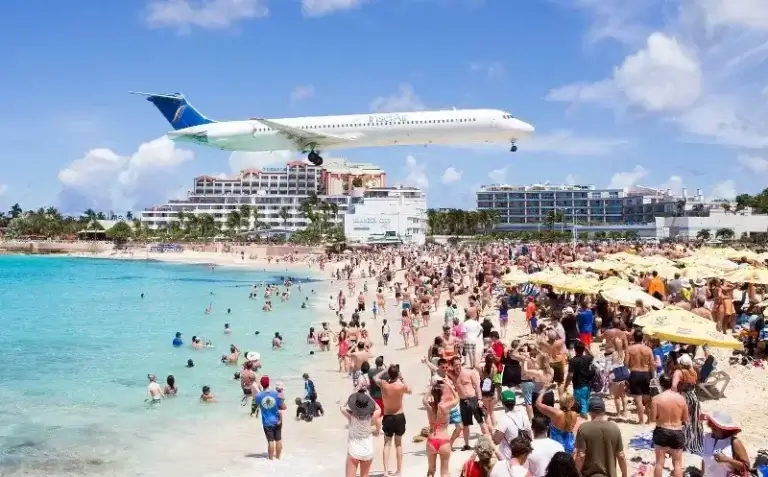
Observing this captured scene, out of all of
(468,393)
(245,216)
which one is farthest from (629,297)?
(245,216)

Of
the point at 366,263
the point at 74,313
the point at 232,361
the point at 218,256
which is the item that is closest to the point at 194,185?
the point at 218,256

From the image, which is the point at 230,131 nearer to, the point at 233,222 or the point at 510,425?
the point at 510,425

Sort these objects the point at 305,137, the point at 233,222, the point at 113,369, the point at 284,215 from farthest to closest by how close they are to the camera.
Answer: the point at 284,215 < the point at 233,222 < the point at 305,137 < the point at 113,369

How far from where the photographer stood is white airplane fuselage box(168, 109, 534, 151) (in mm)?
41969

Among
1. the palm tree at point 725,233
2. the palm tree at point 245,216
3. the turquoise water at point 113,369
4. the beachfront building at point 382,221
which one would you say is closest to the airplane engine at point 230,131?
the turquoise water at point 113,369

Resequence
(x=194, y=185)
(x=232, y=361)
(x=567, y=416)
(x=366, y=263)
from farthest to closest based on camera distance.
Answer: (x=194, y=185) → (x=366, y=263) → (x=232, y=361) → (x=567, y=416)

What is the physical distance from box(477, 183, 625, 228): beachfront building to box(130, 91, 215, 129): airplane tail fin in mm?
107364

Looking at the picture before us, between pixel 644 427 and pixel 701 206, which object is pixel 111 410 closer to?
pixel 644 427

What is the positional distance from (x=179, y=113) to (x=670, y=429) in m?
44.2

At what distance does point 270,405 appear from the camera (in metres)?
9.85

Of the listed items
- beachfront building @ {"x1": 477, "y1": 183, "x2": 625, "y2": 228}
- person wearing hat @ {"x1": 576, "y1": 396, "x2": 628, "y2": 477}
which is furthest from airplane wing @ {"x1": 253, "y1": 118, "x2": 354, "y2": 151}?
beachfront building @ {"x1": 477, "y1": 183, "x2": 625, "y2": 228}

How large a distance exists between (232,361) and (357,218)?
79622 mm

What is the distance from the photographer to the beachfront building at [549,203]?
481 feet

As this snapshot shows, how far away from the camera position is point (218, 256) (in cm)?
9712
